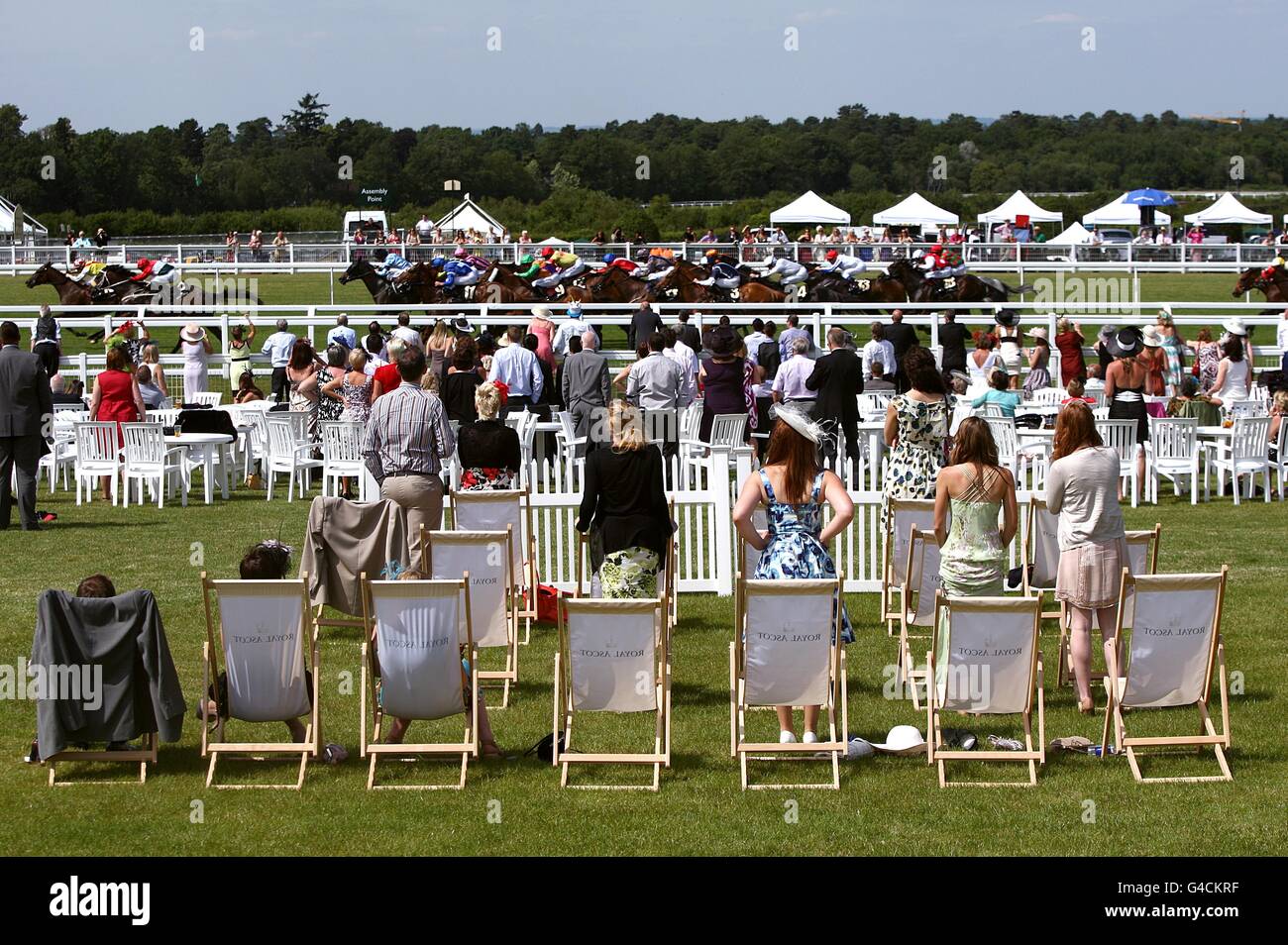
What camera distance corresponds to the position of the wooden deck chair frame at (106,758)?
6.99m

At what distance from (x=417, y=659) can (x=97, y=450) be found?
30.5 ft

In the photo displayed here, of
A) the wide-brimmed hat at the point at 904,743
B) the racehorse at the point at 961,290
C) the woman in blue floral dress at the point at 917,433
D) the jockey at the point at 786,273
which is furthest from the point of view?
the jockey at the point at 786,273

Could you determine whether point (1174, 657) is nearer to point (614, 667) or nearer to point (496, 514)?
point (614, 667)

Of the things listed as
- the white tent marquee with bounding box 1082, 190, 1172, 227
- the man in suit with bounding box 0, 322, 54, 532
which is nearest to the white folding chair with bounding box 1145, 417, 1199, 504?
the man in suit with bounding box 0, 322, 54, 532

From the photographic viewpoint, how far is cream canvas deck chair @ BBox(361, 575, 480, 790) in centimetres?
685

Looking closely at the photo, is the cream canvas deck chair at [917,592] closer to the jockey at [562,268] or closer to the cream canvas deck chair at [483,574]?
the cream canvas deck chair at [483,574]

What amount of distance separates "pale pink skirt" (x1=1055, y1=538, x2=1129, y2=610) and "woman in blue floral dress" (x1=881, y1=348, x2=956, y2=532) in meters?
2.48

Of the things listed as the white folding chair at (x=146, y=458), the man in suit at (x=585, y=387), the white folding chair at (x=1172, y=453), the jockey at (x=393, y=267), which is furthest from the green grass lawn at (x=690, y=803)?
the jockey at (x=393, y=267)

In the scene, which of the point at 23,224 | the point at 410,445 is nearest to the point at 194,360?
the point at 410,445

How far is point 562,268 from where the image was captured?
3312 centimetres

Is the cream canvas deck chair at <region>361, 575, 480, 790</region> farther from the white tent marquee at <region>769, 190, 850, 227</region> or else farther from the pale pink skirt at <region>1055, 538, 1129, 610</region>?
the white tent marquee at <region>769, 190, 850, 227</region>

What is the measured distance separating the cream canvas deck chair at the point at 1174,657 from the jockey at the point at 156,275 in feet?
95.0

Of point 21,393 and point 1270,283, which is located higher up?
point 1270,283

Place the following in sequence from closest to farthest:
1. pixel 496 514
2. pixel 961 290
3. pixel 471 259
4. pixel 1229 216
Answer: pixel 496 514 → pixel 961 290 → pixel 471 259 → pixel 1229 216
